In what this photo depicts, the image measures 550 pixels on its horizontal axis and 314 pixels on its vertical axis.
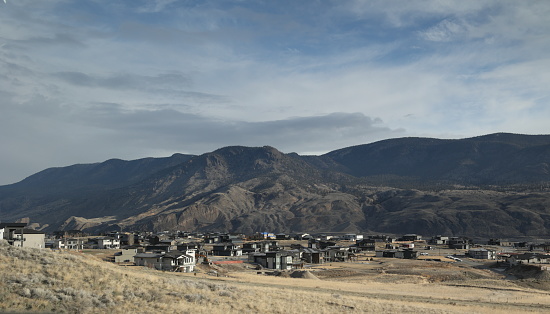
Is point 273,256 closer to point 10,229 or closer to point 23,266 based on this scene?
point 10,229

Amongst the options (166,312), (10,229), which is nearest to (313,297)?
(166,312)

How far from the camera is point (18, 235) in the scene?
7031 cm

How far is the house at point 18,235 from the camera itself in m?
68.3

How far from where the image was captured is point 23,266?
32219mm

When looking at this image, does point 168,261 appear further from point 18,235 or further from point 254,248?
point 254,248

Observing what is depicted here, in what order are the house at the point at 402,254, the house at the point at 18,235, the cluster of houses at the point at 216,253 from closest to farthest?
the house at the point at 18,235, the cluster of houses at the point at 216,253, the house at the point at 402,254

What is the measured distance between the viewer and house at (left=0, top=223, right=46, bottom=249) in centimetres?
6831

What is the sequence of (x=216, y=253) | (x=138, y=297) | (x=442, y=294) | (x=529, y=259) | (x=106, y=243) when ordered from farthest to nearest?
(x=106, y=243) → (x=216, y=253) → (x=529, y=259) → (x=442, y=294) → (x=138, y=297)

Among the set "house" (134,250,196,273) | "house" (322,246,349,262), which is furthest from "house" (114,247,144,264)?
"house" (322,246,349,262)

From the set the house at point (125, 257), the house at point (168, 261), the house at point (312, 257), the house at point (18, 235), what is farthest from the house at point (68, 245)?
→ the house at point (312, 257)

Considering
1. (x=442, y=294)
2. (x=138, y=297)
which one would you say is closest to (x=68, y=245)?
(x=442, y=294)

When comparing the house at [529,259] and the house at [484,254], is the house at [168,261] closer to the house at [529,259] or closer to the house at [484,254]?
the house at [529,259]

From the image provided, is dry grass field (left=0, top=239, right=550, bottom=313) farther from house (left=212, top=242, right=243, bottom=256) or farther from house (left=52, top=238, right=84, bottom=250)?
house (left=52, top=238, right=84, bottom=250)

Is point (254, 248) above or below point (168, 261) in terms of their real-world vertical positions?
below
